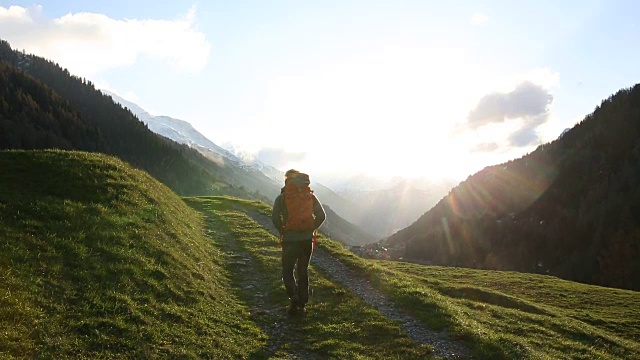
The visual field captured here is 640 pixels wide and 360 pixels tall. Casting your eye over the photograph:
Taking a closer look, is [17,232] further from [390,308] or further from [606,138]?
[606,138]

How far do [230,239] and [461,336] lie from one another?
21488 mm

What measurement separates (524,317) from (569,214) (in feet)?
390

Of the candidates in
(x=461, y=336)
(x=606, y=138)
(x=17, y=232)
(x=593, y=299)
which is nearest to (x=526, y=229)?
(x=606, y=138)

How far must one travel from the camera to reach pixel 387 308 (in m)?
18.8

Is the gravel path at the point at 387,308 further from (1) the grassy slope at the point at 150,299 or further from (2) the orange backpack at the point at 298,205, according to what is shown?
(2) the orange backpack at the point at 298,205

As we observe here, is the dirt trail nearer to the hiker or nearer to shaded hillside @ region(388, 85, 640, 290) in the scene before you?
the hiker

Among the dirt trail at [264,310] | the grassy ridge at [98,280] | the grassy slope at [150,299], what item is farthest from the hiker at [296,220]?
the grassy ridge at [98,280]

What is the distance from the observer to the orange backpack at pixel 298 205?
1577 cm

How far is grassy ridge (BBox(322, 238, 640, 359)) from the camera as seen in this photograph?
16.2 metres

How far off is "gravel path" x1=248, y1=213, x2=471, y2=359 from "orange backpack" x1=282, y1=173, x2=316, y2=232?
218 inches

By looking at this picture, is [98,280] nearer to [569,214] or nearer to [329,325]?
[329,325]

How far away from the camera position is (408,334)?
1565 centimetres

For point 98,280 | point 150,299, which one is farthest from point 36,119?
point 150,299

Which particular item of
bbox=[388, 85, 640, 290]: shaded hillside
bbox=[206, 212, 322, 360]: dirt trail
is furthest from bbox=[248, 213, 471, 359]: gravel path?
bbox=[388, 85, 640, 290]: shaded hillside
